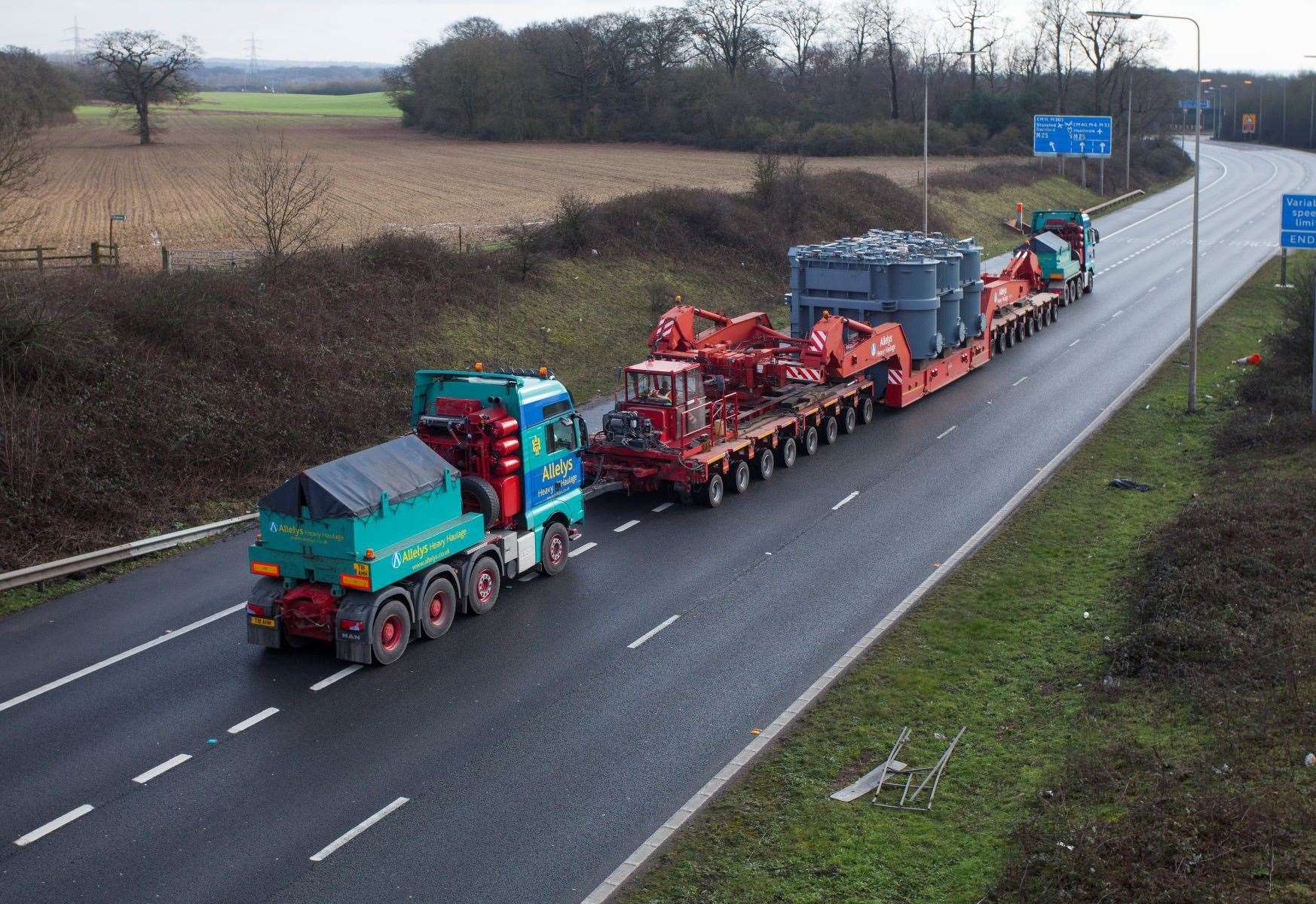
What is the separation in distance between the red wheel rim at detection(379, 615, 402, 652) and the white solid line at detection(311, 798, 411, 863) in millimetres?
3418

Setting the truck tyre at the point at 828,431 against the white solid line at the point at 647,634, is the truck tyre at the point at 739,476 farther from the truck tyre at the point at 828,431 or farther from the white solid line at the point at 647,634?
the white solid line at the point at 647,634

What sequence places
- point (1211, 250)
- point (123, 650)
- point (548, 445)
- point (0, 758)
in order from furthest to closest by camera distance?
point (1211, 250)
point (548, 445)
point (123, 650)
point (0, 758)

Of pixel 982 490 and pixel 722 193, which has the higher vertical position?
pixel 722 193

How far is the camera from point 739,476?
2216cm

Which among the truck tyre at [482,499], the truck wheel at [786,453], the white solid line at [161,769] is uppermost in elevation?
the truck tyre at [482,499]

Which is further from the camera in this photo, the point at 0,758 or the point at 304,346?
the point at 304,346

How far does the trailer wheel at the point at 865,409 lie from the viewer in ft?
88.9

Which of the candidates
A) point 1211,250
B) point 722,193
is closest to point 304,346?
point 722,193

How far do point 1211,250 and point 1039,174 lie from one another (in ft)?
71.9

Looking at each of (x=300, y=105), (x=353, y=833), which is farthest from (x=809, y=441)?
(x=300, y=105)

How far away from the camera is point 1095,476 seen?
2241 centimetres

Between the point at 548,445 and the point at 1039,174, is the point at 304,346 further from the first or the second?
the point at 1039,174

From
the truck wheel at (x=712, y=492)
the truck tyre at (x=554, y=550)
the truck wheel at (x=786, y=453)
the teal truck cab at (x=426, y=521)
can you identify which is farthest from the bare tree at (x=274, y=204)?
the truck tyre at (x=554, y=550)

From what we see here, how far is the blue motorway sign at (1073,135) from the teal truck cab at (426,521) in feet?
153
